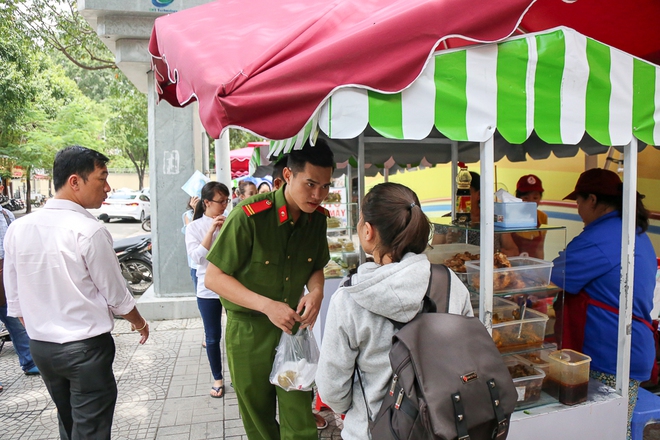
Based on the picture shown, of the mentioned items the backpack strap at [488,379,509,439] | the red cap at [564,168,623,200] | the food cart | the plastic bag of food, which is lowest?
the plastic bag of food

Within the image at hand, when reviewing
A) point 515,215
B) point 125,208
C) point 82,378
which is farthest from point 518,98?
point 125,208

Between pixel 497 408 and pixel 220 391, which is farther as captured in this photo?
pixel 220 391

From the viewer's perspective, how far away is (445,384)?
1354 mm

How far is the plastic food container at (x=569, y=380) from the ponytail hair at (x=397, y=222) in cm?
160

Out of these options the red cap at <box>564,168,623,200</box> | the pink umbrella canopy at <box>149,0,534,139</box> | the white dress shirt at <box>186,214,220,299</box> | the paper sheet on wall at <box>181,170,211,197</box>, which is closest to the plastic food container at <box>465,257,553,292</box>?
the red cap at <box>564,168,623,200</box>

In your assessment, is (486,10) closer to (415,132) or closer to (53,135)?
(415,132)

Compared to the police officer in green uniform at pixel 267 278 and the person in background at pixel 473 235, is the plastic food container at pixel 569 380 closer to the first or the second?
the person in background at pixel 473 235

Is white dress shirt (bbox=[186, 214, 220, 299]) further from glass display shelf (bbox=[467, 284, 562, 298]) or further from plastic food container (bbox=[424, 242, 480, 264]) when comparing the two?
glass display shelf (bbox=[467, 284, 562, 298])

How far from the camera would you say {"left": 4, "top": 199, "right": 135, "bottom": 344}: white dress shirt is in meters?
2.23

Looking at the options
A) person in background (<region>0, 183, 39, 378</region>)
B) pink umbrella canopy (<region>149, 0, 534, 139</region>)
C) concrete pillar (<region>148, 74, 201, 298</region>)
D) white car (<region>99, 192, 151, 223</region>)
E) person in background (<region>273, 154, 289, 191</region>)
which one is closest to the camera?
pink umbrella canopy (<region>149, 0, 534, 139</region>)

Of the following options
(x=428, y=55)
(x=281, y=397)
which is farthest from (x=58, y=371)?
(x=428, y=55)

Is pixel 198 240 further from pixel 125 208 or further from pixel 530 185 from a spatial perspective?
pixel 125 208

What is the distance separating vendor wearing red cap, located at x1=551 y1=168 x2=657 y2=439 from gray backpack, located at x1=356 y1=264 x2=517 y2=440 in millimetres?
1562

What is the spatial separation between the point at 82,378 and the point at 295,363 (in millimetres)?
1097
